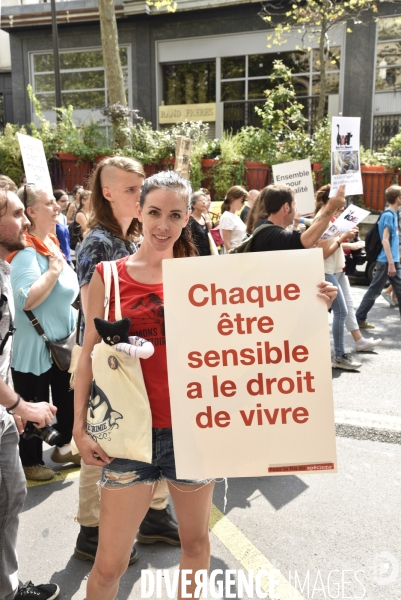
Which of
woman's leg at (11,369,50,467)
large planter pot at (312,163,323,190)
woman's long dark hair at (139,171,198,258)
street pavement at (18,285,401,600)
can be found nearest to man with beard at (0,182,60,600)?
street pavement at (18,285,401,600)

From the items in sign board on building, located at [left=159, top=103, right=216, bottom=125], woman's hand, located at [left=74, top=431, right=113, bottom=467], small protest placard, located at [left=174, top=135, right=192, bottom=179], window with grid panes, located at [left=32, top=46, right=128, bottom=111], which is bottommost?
woman's hand, located at [left=74, top=431, right=113, bottom=467]

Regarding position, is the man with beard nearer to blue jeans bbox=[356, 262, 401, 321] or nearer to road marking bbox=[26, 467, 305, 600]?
road marking bbox=[26, 467, 305, 600]

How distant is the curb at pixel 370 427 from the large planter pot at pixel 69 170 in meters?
13.8

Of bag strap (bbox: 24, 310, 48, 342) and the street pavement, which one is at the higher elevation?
bag strap (bbox: 24, 310, 48, 342)

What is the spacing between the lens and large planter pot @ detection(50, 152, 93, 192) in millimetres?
16922

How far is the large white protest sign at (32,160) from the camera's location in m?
5.89

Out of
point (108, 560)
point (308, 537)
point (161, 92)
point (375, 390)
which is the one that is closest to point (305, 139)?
point (161, 92)

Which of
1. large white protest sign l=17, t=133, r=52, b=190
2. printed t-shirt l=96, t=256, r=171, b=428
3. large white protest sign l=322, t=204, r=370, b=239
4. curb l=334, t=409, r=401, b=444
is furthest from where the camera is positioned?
large white protest sign l=17, t=133, r=52, b=190

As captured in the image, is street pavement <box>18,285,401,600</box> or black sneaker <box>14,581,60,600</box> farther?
street pavement <box>18,285,401,600</box>

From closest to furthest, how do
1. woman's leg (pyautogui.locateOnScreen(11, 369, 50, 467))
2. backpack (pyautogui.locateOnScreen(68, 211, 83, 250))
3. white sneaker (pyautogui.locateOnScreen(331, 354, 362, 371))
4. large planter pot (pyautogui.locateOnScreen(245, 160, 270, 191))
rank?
woman's leg (pyautogui.locateOnScreen(11, 369, 50, 467)), white sneaker (pyautogui.locateOnScreen(331, 354, 362, 371)), backpack (pyautogui.locateOnScreen(68, 211, 83, 250)), large planter pot (pyautogui.locateOnScreen(245, 160, 270, 191))

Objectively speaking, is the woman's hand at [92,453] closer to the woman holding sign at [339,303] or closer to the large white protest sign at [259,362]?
the large white protest sign at [259,362]

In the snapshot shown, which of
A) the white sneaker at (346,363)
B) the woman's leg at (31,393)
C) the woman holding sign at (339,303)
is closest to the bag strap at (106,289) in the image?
the woman's leg at (31,393)

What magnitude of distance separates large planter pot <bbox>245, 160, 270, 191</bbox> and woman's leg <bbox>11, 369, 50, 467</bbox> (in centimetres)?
1195

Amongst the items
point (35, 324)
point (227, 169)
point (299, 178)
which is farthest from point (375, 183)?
point (35, 324)
